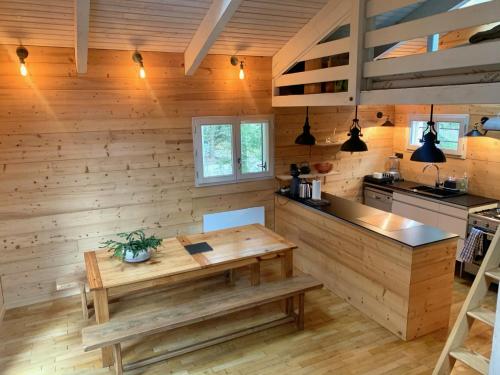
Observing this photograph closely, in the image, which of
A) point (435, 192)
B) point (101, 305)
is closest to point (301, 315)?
point (101, 305)

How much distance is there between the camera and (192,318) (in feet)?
9.66

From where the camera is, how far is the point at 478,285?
7.93 feet

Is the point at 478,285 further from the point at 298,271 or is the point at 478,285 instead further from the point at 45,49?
the point at 45,49

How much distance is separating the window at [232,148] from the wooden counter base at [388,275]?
3.40ft

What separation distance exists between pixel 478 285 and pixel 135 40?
11.9 feet

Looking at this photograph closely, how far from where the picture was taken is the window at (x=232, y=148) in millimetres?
4504

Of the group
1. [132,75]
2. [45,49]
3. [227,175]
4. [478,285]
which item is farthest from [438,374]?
[45,49]

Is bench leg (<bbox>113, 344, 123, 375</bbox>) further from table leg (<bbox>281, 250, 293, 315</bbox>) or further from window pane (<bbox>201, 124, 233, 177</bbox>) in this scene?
window pane (<bbox>201, 124, 233, 177</bbox>)

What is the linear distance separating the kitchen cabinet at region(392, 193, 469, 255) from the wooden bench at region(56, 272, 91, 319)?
390cm

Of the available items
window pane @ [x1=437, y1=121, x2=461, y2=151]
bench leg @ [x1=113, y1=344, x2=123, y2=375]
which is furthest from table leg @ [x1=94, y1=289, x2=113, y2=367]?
window pane @ [x1=437, y1=121, x2=461, y2=151]

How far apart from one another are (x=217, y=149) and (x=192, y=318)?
223 cm

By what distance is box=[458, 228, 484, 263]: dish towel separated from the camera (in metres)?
4.01

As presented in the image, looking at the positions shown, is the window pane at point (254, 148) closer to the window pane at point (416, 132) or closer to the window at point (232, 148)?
the window at point (232, 148)

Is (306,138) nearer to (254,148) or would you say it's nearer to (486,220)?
(254,148)
